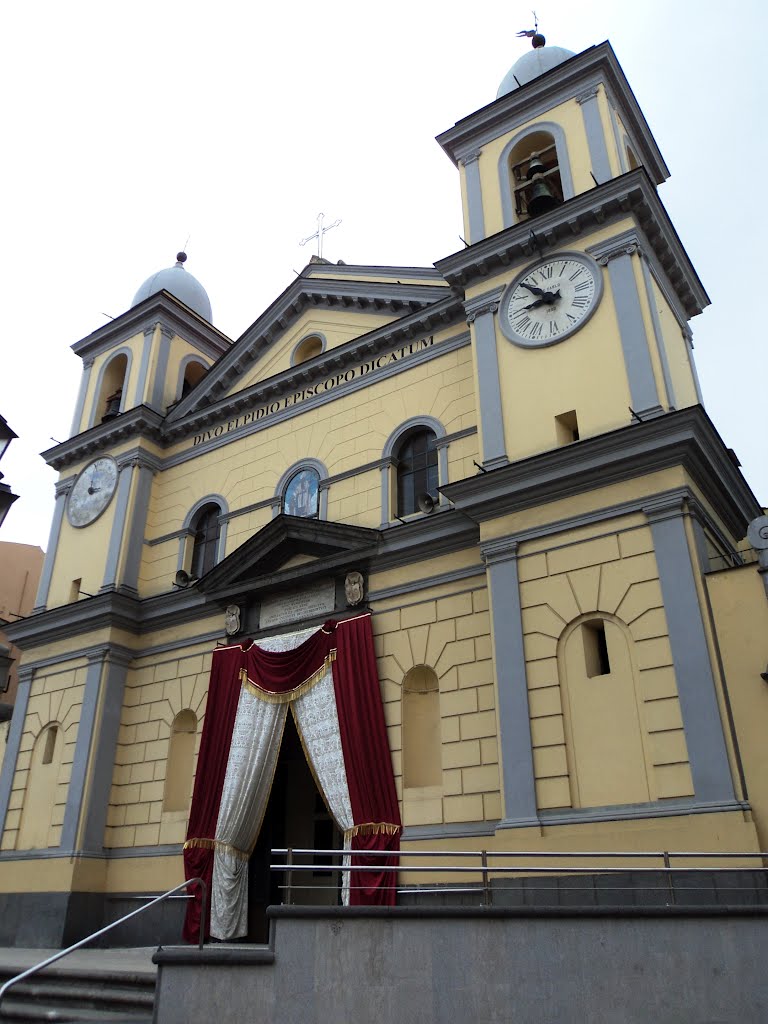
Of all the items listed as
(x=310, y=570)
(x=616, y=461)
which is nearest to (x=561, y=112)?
(x=616, y=461)

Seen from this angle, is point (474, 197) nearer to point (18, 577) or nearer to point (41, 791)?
point (41, 791)

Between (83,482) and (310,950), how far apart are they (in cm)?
1541

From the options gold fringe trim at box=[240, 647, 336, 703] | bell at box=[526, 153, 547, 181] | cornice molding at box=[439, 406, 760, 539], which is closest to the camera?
cornice molding at box=[439, 406, 760, 539]

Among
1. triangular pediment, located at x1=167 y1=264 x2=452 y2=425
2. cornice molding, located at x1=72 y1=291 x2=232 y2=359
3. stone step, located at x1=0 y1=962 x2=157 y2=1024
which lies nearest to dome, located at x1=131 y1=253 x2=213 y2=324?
cornice molding, located at x1=72 y1=291 x2=232 y2=359

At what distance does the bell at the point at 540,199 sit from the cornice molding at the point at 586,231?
3.00 feet

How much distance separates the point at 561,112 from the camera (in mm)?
16234

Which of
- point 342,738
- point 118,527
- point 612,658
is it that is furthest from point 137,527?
point 612,658

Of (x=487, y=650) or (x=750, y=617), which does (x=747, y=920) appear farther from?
(x=487, y=650)

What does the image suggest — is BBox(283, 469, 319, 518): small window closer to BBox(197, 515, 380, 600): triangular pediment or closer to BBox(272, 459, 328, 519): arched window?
BBox(272, 459, 328, 519): arched window

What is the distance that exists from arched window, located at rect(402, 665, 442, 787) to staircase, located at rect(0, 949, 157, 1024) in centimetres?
462

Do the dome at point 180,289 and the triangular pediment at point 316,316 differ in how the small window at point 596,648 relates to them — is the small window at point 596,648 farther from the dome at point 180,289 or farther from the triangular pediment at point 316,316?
the dome at point 180,289

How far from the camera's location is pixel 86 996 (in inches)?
398

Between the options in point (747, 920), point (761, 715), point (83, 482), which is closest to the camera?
point (747, 920)

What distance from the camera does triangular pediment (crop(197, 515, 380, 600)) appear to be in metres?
15.5
